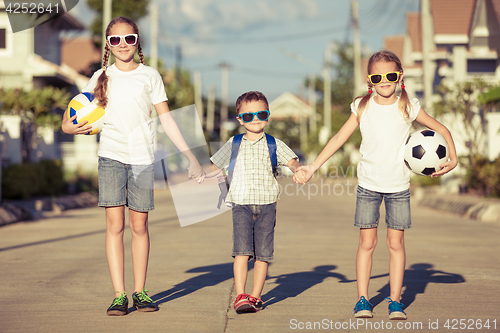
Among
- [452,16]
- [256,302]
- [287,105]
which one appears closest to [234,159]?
[256,302]

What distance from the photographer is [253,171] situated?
4855mm

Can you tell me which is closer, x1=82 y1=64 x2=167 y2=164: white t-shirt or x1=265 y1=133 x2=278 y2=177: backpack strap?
x1=82 y1=64 x2=167 y2=164: white t-shirt

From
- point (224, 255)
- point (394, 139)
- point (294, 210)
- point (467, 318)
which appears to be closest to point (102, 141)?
point (394, 139)

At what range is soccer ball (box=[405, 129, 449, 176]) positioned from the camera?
4.61 meters

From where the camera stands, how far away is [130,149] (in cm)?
468

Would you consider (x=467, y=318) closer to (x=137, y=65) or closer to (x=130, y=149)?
(x=130, y=149)

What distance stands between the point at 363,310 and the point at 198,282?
2.05 metres

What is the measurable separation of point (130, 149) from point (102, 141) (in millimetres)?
241

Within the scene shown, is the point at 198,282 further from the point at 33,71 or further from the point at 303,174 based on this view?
the point at 33,71

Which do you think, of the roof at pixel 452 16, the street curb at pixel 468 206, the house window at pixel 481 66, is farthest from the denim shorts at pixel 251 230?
the house window at pixel 481 66

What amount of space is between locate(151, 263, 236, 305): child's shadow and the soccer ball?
228 cm

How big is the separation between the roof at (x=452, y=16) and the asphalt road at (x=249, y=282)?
1313 cm

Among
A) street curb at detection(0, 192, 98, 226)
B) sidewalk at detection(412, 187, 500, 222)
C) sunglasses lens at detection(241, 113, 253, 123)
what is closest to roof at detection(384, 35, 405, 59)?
sidewalk at detection(412, 187, 500, 222)

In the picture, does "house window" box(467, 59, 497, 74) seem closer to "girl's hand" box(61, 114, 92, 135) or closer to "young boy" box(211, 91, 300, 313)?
"young boy" box(211, 91, 300, 313)
